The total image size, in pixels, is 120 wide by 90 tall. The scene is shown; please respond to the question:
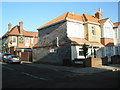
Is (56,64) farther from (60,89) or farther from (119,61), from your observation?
(60,89)

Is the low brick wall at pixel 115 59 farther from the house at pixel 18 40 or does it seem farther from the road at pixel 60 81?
the house at pixel 18 40

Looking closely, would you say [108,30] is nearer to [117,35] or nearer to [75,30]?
[117,35]

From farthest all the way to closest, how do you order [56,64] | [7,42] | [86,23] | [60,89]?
[7,42] < [86,23] < [56,64] < [60,89]

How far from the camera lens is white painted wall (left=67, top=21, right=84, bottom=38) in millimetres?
21805

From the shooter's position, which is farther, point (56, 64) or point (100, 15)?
point (100, 15)

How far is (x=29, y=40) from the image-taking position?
44844 mm

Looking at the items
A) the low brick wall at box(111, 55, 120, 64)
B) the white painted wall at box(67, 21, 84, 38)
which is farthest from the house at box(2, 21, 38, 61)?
the low brick wall at box(111, 55, 120, 64)

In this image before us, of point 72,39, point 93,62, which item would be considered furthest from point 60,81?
point 72,39

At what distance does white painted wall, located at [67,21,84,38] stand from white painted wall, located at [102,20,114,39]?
4.18 metres

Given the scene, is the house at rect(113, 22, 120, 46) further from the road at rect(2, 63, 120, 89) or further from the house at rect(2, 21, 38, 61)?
the house at rect(2, 21, 38, 61)

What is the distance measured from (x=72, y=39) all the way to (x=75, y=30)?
2.17 meters

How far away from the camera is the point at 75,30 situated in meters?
22.6

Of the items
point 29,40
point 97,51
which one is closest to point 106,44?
point 97,51

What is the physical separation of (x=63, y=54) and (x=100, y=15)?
515 inches
